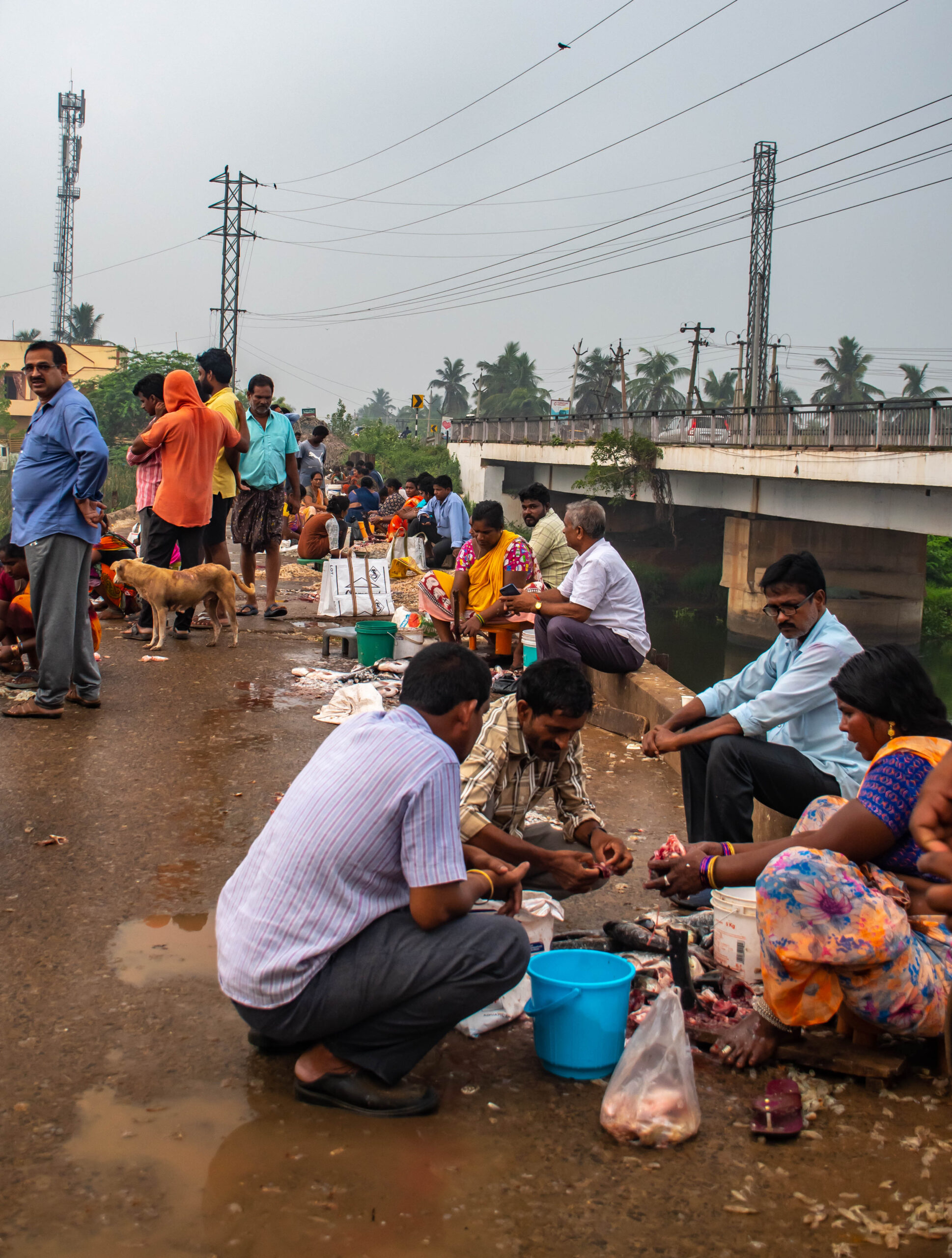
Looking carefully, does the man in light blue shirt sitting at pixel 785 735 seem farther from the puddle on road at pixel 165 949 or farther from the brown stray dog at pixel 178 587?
the brown stray dog at pixel 178 587

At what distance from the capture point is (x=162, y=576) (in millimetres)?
8062

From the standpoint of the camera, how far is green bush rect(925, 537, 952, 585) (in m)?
37.7

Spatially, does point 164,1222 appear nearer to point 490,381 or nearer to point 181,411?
point 181,411

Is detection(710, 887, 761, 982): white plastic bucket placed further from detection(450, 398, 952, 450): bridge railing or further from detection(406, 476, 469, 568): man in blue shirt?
detection(450, 398, 952, 450): bridge railing

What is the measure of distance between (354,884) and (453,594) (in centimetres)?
558

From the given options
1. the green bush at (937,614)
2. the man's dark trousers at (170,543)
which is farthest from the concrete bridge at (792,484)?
the man's dark trousers at (170,543)

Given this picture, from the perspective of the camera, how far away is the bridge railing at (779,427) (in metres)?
18.5

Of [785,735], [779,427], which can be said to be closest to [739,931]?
[785,735]

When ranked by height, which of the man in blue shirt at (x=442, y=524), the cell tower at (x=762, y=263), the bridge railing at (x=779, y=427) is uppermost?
the cell tower at (x=762, y=263)

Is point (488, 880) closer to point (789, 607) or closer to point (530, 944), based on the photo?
point (530, 944)

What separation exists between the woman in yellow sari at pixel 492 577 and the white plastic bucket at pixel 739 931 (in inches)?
170

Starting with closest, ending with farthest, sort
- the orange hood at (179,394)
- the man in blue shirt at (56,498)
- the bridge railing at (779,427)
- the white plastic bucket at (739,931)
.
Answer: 1. the white plastic bucket at (739,931)
2. the man in blue shirt at (56,498)
3. the orange hood at (179,394)
4. the bridge railing at (779,427)

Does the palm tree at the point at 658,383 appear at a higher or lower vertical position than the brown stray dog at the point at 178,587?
higher

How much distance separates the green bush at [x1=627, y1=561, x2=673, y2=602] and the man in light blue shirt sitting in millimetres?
35252
